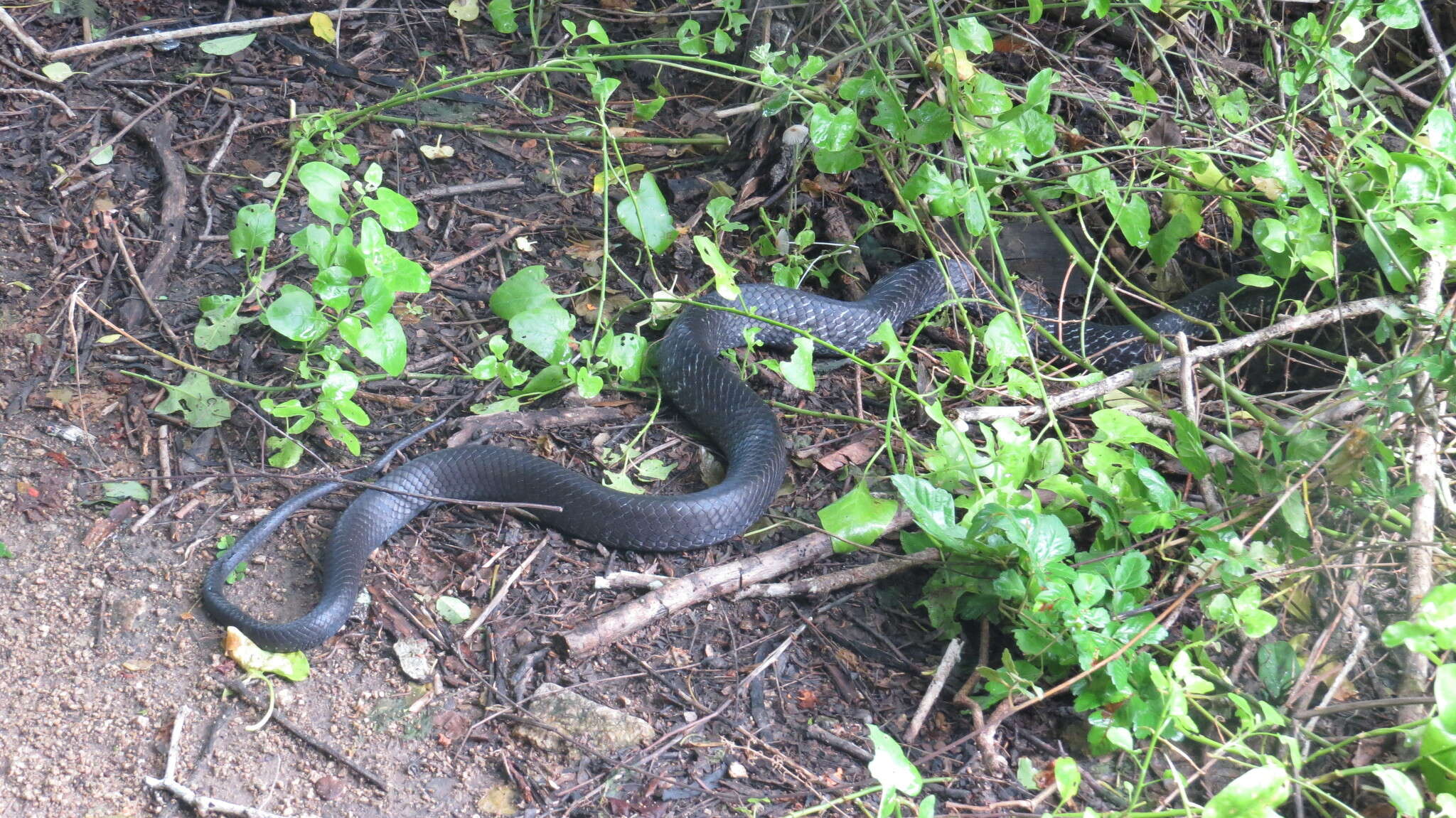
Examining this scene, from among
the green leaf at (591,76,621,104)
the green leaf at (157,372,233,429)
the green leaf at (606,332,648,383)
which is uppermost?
the green leaf at (591,76,621,104)

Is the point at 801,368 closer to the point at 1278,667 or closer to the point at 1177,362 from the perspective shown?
the point at 1177,362

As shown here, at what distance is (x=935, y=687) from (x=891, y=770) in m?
1.09

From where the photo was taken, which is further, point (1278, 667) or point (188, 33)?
point (188, 33)

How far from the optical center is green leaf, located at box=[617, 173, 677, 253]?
457 cm

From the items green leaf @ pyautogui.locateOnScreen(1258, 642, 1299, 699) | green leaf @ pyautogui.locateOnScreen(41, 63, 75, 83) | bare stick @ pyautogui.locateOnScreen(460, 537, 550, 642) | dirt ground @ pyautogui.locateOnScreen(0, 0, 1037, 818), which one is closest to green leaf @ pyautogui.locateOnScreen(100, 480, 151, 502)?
dirt ground @ pyautogui.locateOnScreen(0, 0, 1037, 818)

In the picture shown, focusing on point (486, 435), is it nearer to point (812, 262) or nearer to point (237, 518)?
point (237, 518)

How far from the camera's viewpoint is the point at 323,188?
365 centimetres

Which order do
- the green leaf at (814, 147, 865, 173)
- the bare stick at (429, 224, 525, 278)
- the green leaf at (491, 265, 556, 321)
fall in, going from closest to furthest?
the green leaf at (491, 265, 556, 321) → the green leaf at (814, 147, 865, 173) → the bare stick at (429, 224, 525, 278)

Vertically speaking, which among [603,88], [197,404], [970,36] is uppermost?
[970,36]

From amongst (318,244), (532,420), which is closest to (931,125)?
(532,420)

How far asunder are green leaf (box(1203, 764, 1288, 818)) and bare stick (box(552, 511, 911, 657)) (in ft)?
5.44

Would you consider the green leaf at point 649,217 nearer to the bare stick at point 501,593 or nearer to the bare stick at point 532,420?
the bare stick at point 532,420

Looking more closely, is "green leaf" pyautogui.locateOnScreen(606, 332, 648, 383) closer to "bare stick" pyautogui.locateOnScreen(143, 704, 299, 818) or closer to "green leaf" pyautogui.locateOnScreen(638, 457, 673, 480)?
"green leaf" pyautogui.locateOnScreen(638, 457, 673, 480)

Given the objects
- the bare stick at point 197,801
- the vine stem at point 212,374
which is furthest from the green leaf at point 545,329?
the bare stick at point 197,801
